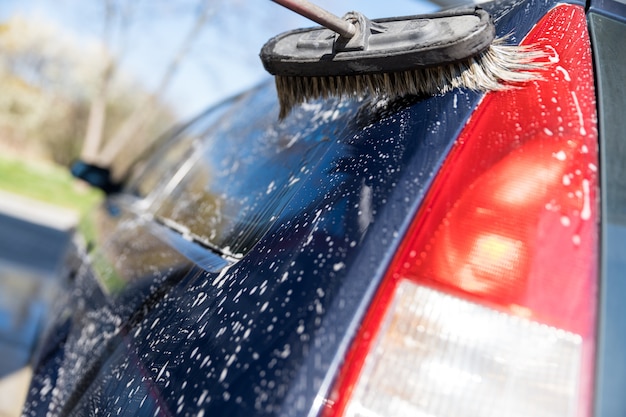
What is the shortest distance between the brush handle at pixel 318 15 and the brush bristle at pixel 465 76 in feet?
0.36

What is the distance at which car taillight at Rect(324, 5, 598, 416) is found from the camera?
0.86 metres

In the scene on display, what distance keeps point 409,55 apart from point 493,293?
1.46ft

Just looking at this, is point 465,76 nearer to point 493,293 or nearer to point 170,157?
point 493,293

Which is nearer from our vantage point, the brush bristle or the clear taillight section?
the clear taillight section

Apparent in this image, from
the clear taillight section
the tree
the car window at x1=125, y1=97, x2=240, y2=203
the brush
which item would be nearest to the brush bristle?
the brush

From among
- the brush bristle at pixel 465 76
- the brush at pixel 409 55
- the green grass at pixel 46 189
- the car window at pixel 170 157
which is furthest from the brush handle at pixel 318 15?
the green grass at pixel 46 189

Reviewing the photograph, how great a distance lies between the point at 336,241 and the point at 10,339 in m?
3.23

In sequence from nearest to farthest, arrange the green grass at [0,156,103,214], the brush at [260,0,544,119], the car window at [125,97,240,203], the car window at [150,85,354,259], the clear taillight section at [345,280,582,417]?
1. the clear taillight section at [345,280,582,417]
2. the brush at [260,0,544,119]
3. the car window at [150,85,354,259]
4. the car window at [125,97,240,203]
5. the green grass at [0,156,103,214]

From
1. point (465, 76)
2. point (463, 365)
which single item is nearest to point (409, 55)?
point (465, 76)

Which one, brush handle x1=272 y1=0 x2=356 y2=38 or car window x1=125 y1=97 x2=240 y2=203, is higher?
car window x1=125 y1=97 x2=240 y2=203

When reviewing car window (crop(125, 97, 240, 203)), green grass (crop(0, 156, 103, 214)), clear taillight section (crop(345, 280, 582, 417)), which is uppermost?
green grass (crop(0, 156, 103, 214))

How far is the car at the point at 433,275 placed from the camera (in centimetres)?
87

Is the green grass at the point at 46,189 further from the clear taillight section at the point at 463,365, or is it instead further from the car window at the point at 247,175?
the clear taillight section at the point at 463,365

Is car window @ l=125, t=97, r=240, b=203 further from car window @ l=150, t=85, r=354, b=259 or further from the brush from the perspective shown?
the brush
